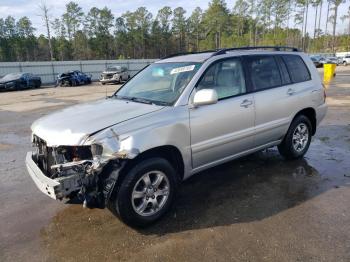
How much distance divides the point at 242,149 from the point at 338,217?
4.83 feet

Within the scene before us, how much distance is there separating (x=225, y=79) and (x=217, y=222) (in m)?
1.88

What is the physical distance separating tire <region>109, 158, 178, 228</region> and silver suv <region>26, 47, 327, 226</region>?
1 cm

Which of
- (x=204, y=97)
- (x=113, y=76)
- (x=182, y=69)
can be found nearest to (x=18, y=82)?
(x=113, y=76)

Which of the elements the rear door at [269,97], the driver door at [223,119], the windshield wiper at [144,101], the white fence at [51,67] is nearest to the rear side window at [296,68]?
the rear door at [269,97]

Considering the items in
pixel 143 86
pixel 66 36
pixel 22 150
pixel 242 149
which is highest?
pixel 66 36

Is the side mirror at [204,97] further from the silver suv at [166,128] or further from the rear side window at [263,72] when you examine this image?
the rear side window at [263,72]

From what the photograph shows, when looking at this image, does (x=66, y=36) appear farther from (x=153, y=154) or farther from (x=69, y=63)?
(x=153, y=154)

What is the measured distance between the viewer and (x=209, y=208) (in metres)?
4.02

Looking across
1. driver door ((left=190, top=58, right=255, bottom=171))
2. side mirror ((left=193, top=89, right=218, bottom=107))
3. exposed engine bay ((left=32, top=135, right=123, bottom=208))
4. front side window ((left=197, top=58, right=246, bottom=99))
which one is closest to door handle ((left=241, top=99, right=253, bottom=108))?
driver door ((left=190, top=58, right=255, bottom=171))

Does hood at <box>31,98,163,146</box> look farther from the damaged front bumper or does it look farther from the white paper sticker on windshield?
the white paper sticker on windshield

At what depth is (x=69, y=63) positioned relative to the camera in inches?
1435

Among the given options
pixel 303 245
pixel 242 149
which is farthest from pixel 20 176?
pixel 303 245

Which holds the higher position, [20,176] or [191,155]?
[191,155]

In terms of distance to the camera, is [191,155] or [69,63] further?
[69,63]
